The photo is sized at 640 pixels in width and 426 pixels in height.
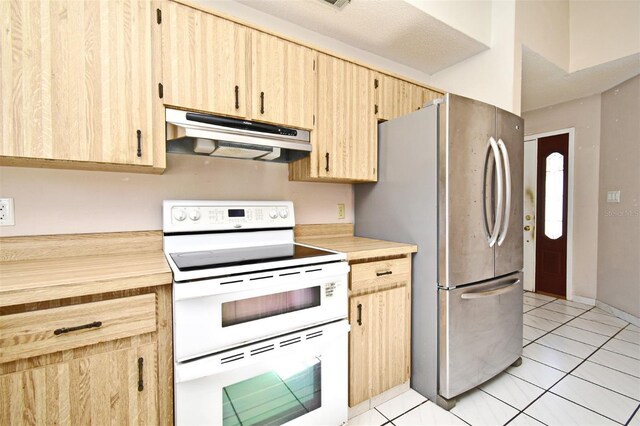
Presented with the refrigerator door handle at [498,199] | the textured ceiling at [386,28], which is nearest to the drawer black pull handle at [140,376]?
the refrigerator door handle at [498,199]

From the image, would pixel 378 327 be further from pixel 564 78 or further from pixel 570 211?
pixel 570 211

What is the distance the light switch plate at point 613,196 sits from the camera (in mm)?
3150

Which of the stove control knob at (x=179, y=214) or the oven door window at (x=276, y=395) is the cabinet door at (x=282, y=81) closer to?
the stove control knob at (x=179, y=214)

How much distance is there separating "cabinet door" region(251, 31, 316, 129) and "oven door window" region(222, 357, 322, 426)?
131cm

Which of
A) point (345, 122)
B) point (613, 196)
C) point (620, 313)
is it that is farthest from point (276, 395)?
point (613, 196)

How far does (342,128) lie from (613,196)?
3281 mm

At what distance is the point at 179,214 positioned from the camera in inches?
64.6

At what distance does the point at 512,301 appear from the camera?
78.9 inches

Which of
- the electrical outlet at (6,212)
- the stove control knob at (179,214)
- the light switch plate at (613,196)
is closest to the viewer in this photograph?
the electrical outlet at (6,212)

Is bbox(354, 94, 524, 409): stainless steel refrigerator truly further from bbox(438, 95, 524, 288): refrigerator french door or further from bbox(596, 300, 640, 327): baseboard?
bbox(596, 300, 640, 327): baseboard

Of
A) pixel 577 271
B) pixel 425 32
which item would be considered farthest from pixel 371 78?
pixel 577 271

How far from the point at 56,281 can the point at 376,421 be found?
1.64 m

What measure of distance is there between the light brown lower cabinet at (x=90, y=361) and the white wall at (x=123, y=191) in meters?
0.67

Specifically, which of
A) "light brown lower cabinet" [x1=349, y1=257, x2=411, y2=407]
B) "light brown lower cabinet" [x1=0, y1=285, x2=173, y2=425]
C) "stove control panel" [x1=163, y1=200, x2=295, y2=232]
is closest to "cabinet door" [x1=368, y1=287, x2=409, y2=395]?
"light brown lower cabinet" [x1=349, y1=257, x2=411, y2=407]
